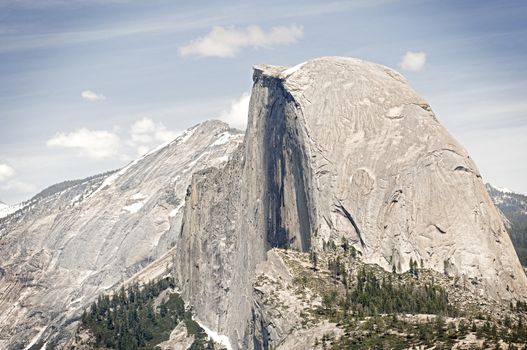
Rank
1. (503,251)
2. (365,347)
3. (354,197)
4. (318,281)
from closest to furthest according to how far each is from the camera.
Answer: (365,347) < (318,281) < (503,251) < (354,197)

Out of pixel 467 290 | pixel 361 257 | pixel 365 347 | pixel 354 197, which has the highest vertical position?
pixel 354 197

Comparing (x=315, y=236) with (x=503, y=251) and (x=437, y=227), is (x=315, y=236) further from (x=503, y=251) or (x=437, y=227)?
(x=503, y=251)

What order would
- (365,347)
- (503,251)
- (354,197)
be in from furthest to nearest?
(354,197) < (503,251) < (365,347)

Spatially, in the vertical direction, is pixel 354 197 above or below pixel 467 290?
above

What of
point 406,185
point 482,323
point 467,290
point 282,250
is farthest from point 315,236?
point 482,323

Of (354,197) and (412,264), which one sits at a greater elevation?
(354,197)

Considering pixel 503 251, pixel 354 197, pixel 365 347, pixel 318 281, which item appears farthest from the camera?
pixel 354 197

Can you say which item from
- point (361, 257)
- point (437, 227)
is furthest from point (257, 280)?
point (437, 227)

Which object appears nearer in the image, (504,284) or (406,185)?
(504,284)

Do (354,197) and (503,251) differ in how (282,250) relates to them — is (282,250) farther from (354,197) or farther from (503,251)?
(503,251)
